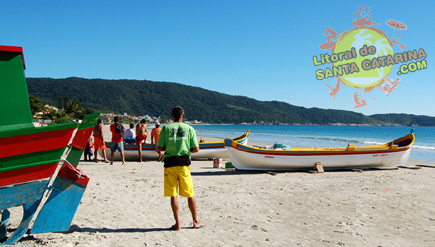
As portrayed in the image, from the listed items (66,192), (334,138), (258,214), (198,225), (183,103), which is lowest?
(334,138)

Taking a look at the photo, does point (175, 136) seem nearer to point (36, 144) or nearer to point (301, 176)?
point (36, 144)

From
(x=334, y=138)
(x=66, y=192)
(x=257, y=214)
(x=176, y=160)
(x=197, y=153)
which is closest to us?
(x=66, y=192)

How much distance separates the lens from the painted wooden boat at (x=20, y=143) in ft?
10.4

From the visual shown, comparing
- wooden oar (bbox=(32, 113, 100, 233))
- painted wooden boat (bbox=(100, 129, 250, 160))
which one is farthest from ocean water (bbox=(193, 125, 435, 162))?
wooden oar (bbox=(32, 113, 100, 233))

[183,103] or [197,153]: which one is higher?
[183,103]

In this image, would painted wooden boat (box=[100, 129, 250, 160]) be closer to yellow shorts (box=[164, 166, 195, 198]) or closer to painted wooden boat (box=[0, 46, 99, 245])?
yellow shorts (box=[164, 166, 195, 198])

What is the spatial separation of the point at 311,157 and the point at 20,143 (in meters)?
8.77

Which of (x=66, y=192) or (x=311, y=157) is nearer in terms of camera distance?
(x=66, y=192)

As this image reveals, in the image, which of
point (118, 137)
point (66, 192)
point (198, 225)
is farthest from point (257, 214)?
point (118, 137)

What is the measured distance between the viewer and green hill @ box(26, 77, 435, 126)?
432 ft

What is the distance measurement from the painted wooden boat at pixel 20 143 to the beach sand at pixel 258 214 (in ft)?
2.10

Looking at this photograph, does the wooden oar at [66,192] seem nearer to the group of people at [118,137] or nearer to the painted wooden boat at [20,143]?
the painted wooden boat at [20,143]

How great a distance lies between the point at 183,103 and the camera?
153 meters

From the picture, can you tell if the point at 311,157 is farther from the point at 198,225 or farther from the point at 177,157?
the point at 177,157
